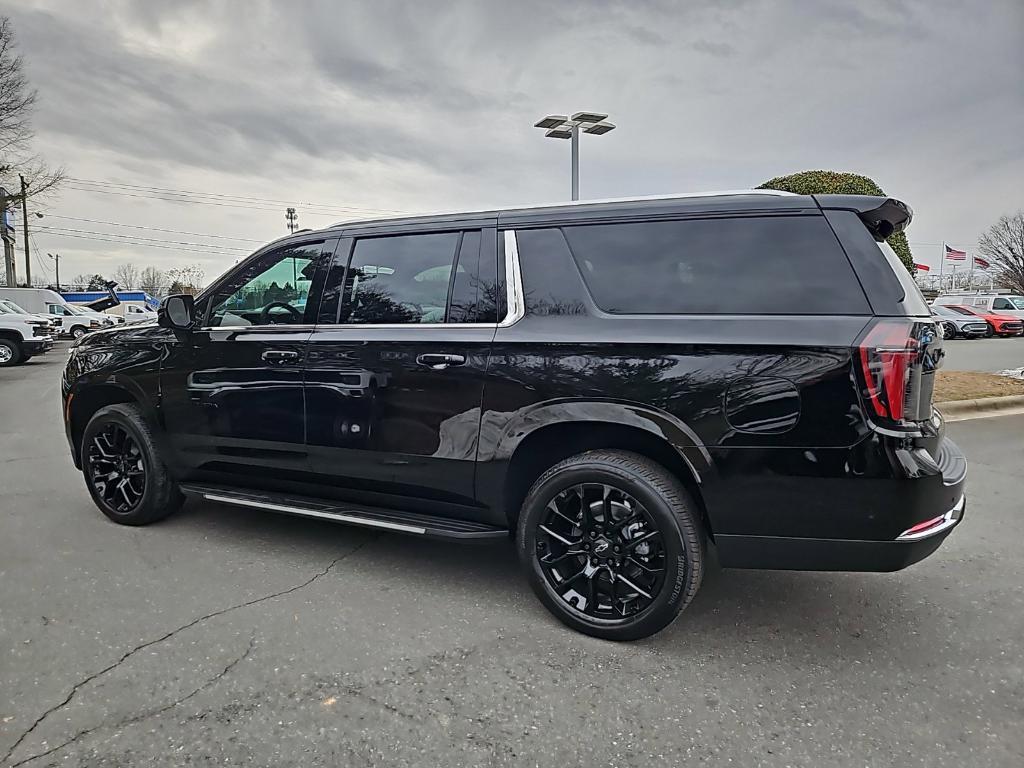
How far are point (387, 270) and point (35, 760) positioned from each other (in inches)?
97.0

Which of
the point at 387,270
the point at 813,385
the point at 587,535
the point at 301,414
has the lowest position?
the point at 587,535

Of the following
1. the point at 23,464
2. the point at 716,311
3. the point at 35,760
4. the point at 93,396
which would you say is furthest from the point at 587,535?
the point at 23,464

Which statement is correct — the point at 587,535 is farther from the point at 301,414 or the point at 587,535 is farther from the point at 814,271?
the point at 301,414

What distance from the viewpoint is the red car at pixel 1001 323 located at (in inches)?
1045

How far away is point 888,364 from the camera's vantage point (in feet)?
8.29

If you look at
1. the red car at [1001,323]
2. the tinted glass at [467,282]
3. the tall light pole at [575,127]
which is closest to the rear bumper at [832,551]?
the tinted glass at [467,282]

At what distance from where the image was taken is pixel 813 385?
2.59m

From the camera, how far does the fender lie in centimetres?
279

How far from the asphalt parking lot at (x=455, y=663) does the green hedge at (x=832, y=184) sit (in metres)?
6.38

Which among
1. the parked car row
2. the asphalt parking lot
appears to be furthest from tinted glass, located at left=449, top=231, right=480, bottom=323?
the parked car row

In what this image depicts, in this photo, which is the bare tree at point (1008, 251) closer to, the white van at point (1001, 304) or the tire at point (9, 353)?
the white van at point (1001, 304)

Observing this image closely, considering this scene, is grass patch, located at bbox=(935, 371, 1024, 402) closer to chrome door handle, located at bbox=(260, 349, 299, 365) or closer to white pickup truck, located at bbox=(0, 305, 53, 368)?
chrome door handle, located at bbox=(260, 349, 299, 365)

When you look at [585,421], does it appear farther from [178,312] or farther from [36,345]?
[36,345]

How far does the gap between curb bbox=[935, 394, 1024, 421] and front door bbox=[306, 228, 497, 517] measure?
754 centimetres
